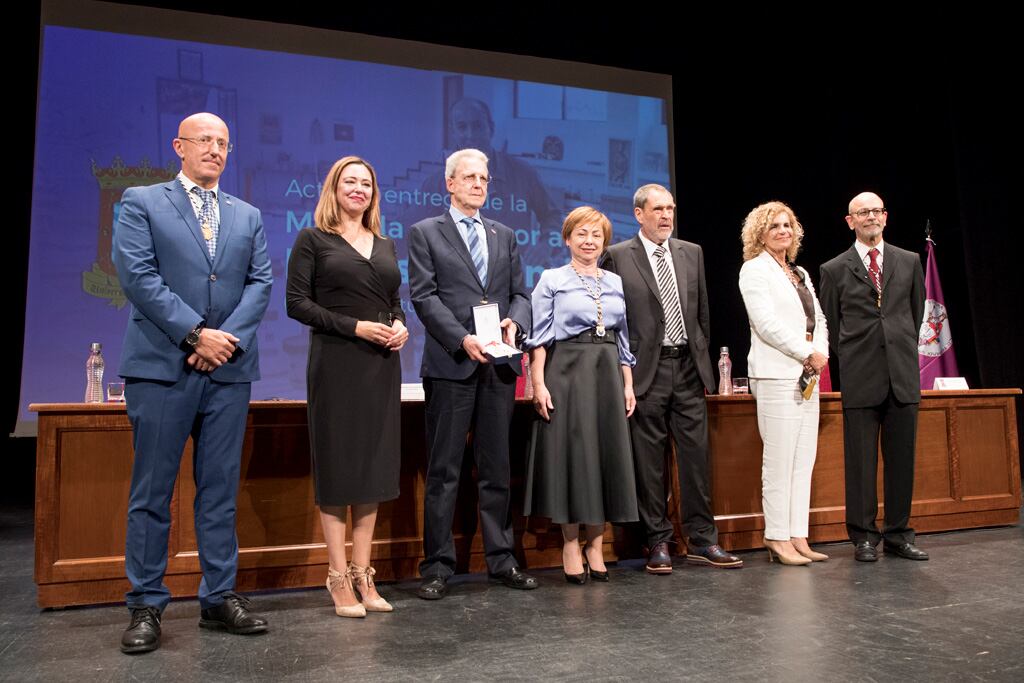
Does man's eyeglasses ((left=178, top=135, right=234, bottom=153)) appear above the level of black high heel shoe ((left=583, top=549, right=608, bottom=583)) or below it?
above

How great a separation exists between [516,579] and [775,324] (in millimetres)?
1523

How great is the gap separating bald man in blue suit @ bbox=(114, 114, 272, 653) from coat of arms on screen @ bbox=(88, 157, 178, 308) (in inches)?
109

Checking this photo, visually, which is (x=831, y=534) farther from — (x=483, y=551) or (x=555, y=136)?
(x=555, y=136)

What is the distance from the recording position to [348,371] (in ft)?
8.81

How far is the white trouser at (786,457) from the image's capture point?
343cm

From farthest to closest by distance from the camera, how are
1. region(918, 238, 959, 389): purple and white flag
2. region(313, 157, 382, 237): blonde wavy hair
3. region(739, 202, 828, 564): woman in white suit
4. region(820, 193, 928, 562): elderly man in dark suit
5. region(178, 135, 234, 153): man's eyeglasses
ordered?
region(918, 238, 959, 389): purple and white flag → region(820, 193, 928, 562): elderly man in dark suit → region(739, 202, 828, 564): woman in white suit → region(313, 157, 382, 237): blonde wavy hair → region(178, 135, 234, 153): man's eyeglasses

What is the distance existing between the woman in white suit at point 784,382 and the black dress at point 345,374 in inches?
64.9

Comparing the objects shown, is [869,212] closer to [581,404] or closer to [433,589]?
[581,404]

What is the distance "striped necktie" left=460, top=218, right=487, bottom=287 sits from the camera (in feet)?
10.1

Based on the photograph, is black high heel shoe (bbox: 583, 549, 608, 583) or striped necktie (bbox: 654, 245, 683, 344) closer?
black high heel shoe (bbox: 583, 549, 608, 583)

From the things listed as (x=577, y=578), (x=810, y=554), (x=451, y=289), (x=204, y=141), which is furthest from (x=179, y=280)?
(x=810, y=554)

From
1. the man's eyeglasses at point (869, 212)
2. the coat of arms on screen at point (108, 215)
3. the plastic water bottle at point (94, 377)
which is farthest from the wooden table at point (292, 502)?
the coat of arms on screen at point (108, 215)

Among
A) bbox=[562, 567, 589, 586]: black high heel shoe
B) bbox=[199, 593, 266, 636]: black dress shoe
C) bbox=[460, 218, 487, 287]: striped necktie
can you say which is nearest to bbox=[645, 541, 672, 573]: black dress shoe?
bbox=[562, 567, 589, 586]: black high heel shoe

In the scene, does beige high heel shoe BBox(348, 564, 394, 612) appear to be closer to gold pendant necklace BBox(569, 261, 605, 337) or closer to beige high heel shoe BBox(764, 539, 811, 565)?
gold pendant necklace BBox(569, 261, 605, 337)
